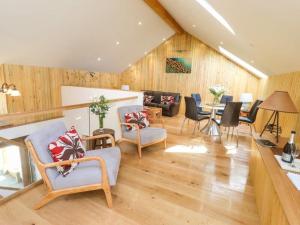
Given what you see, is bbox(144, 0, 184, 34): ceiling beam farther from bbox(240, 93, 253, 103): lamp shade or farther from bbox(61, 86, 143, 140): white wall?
bbox(240, 93, 253, 103): lamp shade

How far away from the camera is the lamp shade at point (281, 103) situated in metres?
2.01

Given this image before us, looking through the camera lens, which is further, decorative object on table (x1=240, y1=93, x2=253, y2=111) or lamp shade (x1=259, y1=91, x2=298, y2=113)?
decorative object on table (x1=240, y1=93, x2=253, y2=111)

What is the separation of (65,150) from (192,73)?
562 cm

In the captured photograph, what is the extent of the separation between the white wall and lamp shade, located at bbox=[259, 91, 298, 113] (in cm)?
264

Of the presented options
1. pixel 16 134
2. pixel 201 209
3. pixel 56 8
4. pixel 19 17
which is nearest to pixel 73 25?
pixel 56 8

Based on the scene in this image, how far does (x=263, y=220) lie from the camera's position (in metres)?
1.63

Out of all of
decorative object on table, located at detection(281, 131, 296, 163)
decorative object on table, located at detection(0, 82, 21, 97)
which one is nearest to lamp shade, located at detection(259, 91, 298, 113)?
decorative object on table, located at detection(281, 131, 296, 163)

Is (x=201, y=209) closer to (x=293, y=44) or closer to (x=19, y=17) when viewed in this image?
(x=293, y=44)

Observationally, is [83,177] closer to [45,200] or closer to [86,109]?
[45,200]

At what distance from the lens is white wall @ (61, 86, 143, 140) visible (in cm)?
327

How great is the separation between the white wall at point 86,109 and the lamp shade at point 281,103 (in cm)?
264

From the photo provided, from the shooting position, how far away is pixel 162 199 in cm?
206

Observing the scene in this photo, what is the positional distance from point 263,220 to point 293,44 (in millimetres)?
1864

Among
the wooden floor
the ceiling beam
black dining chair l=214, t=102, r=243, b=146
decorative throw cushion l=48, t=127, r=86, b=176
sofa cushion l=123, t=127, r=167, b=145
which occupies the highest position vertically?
the ceiling beam
